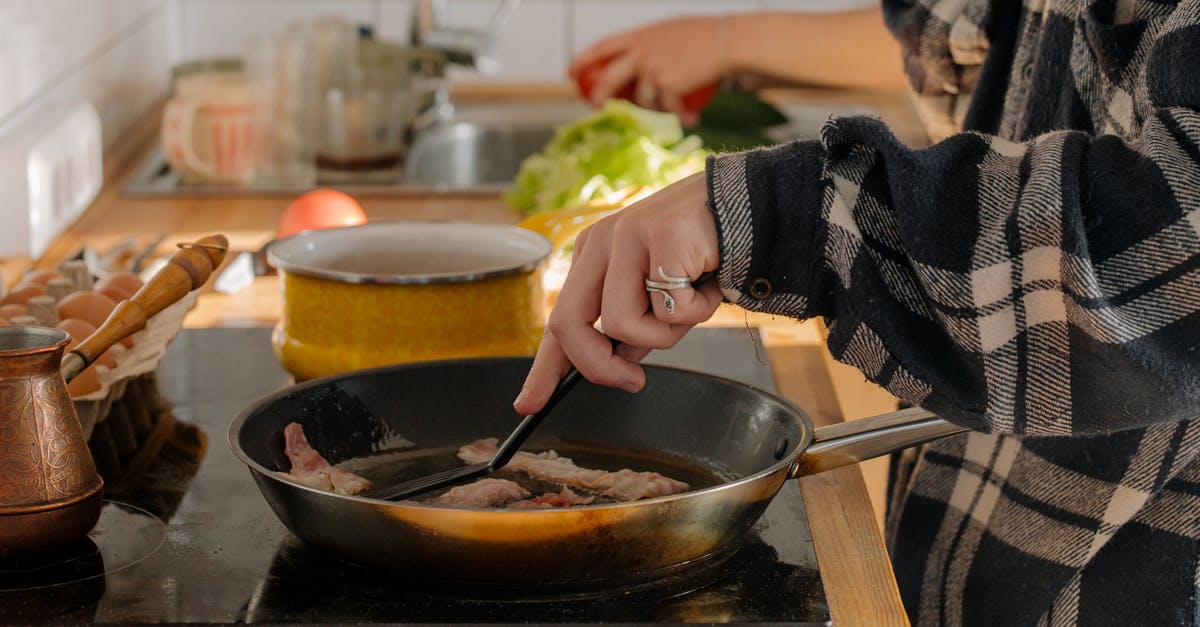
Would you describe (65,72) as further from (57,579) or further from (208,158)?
(57,579)

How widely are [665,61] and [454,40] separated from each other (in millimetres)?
470

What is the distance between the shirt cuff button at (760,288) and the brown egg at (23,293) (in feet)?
1.81

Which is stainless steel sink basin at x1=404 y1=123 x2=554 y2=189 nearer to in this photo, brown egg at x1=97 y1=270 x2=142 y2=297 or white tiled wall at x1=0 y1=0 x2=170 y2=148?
white tiled wall at x1=0 y1=0 x2=170 y2=148

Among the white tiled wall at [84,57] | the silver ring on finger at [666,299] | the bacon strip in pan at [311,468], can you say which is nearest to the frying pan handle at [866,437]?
the silver ring on finger at [666,299]

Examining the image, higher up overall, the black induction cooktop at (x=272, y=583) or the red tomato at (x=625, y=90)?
the black induction cooktop at (x=272, y=583)

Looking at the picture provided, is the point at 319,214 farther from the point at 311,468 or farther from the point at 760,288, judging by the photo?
the point at 760,288

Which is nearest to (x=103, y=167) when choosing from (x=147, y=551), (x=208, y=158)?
(x=208, y=158)

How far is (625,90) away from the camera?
1.98 meters

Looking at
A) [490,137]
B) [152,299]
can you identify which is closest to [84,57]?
[490,137]

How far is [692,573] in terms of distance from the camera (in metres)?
0.68

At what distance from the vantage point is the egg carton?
32.4 inches

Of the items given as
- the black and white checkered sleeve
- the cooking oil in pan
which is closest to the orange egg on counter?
the cooking oil in pan

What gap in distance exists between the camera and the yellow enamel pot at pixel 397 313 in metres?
0.92

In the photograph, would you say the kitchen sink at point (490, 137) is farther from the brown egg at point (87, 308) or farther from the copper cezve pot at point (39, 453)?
the copper cezve pot at point (39, 453)
